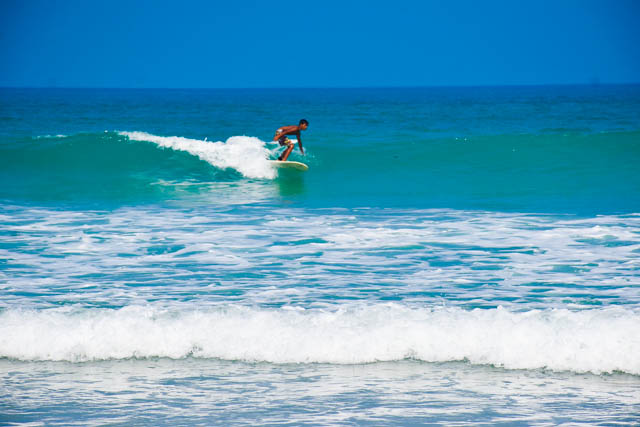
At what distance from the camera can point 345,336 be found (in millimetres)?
6070

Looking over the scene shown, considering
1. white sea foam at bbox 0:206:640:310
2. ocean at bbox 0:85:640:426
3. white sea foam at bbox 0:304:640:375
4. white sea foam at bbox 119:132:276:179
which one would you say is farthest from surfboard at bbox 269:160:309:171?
white sea foam at bbox 0:304:640:375

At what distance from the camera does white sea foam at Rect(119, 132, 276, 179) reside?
715 inches

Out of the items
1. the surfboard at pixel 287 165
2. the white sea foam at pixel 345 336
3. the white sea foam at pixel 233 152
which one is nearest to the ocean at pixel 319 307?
the white sea foam at pixel 345 336

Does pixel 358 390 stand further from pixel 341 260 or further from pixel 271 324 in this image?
pixel 341 260

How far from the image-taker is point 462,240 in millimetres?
10094

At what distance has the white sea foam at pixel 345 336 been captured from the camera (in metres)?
5.79

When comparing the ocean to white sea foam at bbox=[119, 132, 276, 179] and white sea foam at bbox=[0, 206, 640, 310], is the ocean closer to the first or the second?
white sea foam at bbox=[0, 206, 640, 310]

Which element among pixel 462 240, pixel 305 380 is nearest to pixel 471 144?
pixel 462 240

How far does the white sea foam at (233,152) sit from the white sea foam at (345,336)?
11373 mm

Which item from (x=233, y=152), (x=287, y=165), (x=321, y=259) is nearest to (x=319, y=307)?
(x=321, y=259)

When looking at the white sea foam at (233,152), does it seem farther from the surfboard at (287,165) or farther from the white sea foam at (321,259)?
the white sea foam at (321,259)

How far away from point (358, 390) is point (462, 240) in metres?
5.24

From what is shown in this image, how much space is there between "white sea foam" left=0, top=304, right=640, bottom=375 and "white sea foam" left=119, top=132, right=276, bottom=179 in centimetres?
1137

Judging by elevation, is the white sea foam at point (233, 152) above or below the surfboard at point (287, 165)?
above
